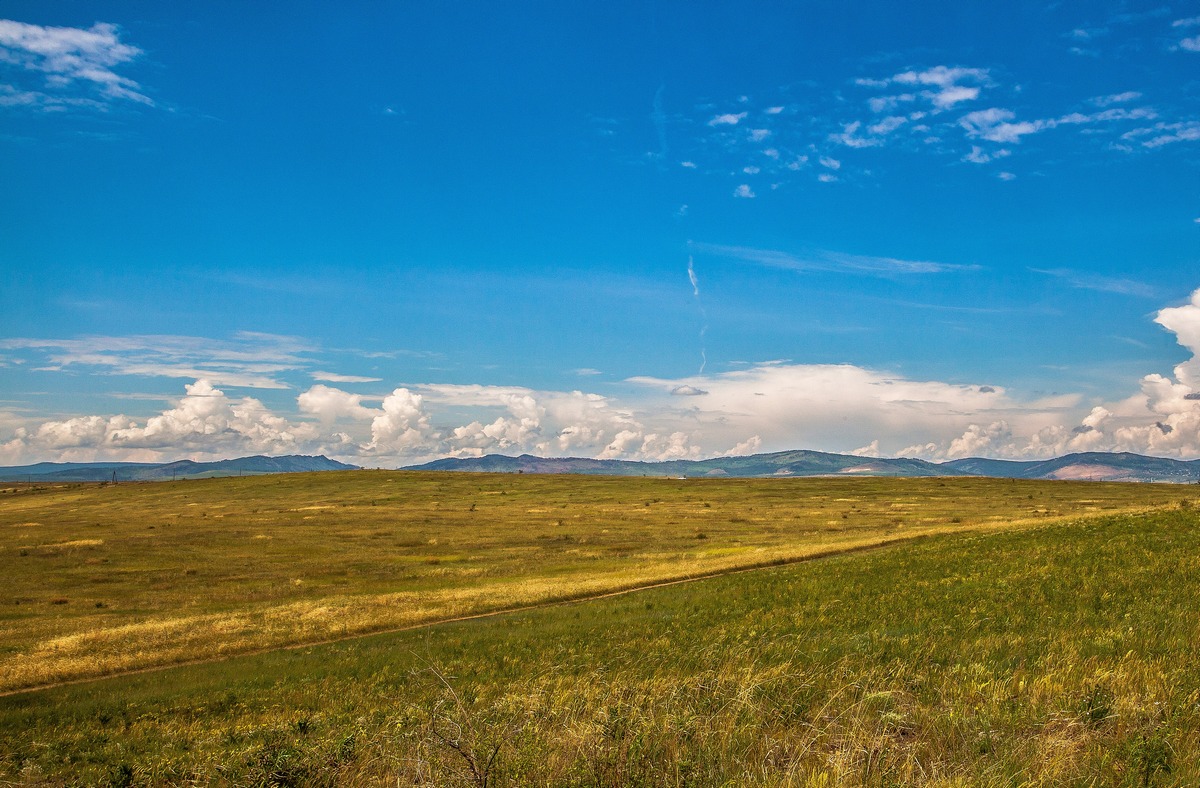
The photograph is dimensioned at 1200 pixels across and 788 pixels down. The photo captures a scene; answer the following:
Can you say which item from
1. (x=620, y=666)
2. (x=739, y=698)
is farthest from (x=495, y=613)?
(x=739, y=698)

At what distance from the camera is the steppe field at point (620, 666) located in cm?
928

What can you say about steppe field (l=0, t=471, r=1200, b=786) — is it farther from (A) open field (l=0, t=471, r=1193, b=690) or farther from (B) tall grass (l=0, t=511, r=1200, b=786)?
(A) open field (l=0, t=471, r=1193, b=690)

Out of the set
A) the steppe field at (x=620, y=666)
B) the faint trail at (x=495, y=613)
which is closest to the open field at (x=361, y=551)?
the steppe field at (x=620, y=666)

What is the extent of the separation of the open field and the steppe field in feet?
1.51

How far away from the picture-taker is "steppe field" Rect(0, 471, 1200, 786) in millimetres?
9281

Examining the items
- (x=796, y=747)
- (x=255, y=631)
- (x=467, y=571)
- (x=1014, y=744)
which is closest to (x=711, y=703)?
(x=796, y=747)

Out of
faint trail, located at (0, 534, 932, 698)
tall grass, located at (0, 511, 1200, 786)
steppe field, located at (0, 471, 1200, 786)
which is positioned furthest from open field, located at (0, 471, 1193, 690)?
tall grass, located at (0, 511, 1200, 786)

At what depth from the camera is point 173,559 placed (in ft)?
224

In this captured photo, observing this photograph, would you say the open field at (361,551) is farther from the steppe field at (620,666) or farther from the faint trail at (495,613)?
the faint trail at (495,613)

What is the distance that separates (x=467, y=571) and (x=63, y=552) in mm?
42081

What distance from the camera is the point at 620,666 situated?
20.0 meters

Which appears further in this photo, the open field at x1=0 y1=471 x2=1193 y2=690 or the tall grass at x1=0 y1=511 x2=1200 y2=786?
the open field at x1=0 y1=471 x2=1193 y2=690

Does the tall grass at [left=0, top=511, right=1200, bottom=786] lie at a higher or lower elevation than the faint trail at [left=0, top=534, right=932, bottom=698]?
higher

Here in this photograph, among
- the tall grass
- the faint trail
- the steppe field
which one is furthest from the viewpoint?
the faint trail
